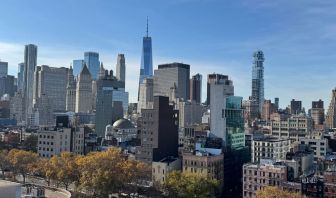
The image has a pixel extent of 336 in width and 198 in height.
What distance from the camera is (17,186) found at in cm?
4141

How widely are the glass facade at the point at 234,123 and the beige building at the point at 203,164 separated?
21.8m

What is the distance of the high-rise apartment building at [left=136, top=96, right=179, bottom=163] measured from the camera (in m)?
136

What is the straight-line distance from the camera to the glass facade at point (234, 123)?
150 metres

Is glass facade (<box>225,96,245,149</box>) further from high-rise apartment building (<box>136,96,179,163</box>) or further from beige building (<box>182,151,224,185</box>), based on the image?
beige building (<box>182,151,224,185</box>)

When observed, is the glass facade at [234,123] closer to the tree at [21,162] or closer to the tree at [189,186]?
the tree at [189,186]

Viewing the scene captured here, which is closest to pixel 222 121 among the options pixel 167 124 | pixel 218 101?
pixel 218 101

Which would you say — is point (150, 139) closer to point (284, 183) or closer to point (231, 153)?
point (231, 153)

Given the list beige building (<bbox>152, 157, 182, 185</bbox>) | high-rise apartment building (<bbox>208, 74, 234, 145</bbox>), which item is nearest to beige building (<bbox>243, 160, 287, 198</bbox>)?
beige building (<bbox>152, 157, 182, 185</bbox>)

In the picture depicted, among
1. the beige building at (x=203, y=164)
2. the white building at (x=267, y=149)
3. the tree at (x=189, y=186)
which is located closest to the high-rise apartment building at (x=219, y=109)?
the white building at (x=267, y=149)

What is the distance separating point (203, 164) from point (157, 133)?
20.1 metres

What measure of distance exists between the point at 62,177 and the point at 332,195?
216ft

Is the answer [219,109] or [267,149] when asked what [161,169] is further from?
[267,149]

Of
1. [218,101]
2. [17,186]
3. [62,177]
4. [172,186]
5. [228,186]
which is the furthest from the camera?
[218,101]

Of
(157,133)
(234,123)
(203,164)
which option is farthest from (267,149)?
(157,133)
